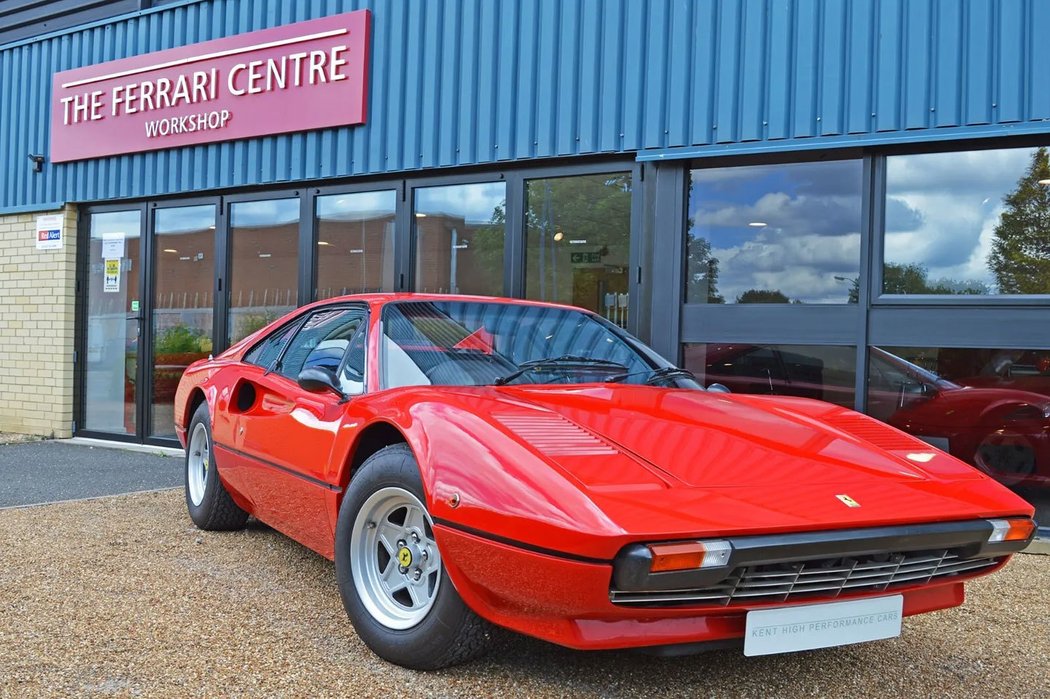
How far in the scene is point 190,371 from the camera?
193 inches

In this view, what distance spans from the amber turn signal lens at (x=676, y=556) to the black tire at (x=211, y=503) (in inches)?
115

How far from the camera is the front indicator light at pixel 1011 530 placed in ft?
7.78

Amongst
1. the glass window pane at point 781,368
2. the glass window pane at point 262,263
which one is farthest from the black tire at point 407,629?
the glass window pane at point 262,263

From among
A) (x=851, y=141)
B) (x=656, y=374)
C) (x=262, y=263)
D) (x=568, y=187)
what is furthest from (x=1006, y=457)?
(x=262, y=263)

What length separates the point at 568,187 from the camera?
6570 millimetres

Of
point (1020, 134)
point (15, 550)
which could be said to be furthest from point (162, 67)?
point (1020, 134)

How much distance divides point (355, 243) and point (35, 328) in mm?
4286

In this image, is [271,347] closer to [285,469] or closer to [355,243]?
[285,469]

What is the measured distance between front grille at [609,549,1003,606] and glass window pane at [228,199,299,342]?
6.44 m

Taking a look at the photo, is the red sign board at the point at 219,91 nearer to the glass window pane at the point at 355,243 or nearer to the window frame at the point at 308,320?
the glass window pane at the point at 355,243

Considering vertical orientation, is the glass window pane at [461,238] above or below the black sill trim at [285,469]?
above

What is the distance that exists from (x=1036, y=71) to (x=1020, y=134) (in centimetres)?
37

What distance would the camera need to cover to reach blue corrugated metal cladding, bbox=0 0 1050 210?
5.20 m

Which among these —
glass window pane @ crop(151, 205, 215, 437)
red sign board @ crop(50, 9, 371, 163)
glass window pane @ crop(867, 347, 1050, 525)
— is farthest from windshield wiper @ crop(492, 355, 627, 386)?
glass window pane @ crop(151, 205, 215, 437)
